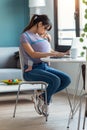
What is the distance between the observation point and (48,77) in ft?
12.3

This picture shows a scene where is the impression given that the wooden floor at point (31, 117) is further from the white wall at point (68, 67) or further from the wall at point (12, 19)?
the wall at point (12, 19)

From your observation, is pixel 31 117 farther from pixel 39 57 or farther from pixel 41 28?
pixel 41 28

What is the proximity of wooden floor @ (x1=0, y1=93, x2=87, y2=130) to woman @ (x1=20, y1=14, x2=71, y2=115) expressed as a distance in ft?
0.64

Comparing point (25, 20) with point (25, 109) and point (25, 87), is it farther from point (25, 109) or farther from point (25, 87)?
point (25, 109)

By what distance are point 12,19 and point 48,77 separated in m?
2.99

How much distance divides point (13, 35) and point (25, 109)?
7.94ft

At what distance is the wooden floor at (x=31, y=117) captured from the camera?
3.54 meters

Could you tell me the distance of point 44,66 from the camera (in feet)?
12.8

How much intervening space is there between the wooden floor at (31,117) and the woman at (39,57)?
0.64ft

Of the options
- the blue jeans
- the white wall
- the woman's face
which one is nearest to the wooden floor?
the blue jeans

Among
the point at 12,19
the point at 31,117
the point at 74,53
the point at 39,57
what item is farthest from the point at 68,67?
the point at 74,53

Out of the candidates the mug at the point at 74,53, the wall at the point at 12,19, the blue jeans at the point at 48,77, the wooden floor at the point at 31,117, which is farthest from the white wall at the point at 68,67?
the mug at the point at 74,53

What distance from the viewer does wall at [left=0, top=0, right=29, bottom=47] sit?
21.1ft

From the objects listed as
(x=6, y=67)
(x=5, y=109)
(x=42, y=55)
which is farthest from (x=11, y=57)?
(x=42, y=55)
